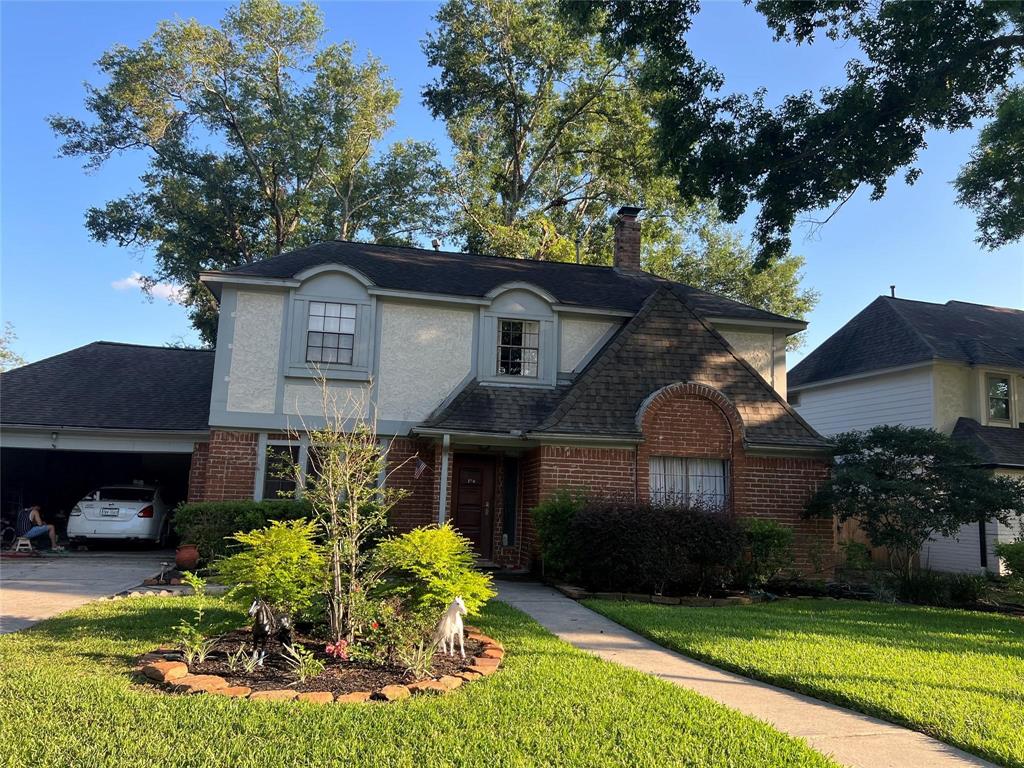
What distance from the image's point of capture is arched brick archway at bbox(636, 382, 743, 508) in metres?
13.3

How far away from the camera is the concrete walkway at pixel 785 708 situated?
4.45 metres

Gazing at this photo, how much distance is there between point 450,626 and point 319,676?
4.04 feet

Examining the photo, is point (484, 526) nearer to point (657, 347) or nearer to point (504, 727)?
point (657, 347)

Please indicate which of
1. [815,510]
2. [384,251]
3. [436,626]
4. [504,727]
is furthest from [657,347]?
[504,727]

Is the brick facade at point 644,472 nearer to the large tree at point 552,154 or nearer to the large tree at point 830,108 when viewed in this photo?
the large tree at point 830,108

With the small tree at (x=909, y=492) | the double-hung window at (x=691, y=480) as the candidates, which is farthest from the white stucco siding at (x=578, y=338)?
the small tree at (x=909, y=492)

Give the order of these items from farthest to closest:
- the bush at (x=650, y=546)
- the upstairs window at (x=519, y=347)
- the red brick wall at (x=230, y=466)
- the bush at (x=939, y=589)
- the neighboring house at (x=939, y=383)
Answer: the neighboring house at (x=939, y=383) < the upstairs window at (x=519, y=347) < the red brick wall at (x=230, y=466) < the bush at (x=939, y=589) < the bush at (x=650, y=546)

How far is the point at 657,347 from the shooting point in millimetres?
14258

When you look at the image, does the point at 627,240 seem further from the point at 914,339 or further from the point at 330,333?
the point at 330,333

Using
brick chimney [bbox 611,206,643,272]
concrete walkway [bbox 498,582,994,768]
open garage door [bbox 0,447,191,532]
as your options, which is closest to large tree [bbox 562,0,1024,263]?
brick chimney [bbox 611,206,643,272]

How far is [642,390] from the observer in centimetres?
1369

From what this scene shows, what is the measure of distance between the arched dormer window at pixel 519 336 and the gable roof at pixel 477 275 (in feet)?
1.38

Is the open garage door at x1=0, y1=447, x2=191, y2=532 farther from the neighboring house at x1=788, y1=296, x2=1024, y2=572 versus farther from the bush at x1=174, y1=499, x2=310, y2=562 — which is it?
the neighboring house at x1=788, y1=296, x2=1024, y2=572

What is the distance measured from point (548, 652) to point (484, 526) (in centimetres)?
788
